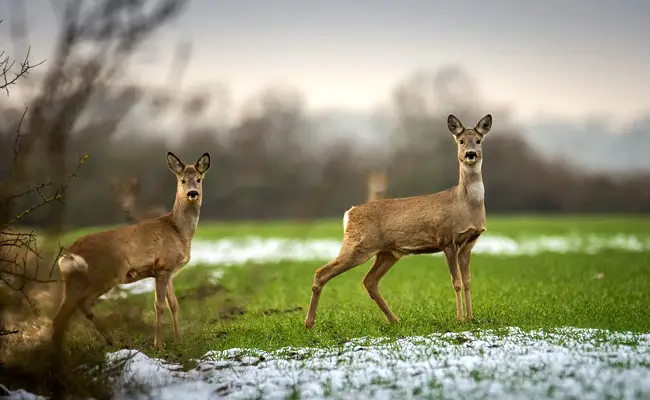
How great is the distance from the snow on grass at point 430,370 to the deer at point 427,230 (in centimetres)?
141

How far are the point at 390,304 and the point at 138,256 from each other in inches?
160

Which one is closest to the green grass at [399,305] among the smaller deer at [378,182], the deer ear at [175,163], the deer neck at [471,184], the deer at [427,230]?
the deer at [427,230]

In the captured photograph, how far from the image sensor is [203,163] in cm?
995

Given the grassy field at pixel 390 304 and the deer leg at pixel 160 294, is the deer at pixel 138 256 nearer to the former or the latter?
the deer leg at pixel 160 294

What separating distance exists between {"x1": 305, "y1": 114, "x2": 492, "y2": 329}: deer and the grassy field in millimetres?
545

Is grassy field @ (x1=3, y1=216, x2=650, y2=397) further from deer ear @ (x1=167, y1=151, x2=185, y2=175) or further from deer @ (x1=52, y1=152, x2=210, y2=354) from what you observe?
deer ear @ (x1=167, y1=151, x2=185, y2=175)

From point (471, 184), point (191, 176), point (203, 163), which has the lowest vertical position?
point (471, 184)

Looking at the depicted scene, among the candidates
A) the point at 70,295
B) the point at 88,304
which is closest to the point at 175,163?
the point at 88,304

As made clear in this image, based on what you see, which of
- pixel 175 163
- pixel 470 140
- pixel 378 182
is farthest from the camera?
pixel 378 182

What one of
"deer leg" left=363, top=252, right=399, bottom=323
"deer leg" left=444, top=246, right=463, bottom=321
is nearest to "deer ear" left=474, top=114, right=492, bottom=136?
"deer leg" left=444, top=246, right=463, bottom=321

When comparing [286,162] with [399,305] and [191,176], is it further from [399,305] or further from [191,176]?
[399,305]

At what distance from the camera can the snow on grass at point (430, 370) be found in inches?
270

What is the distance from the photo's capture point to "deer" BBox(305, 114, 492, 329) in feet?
32.5

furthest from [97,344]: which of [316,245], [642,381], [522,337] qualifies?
[316,245]
